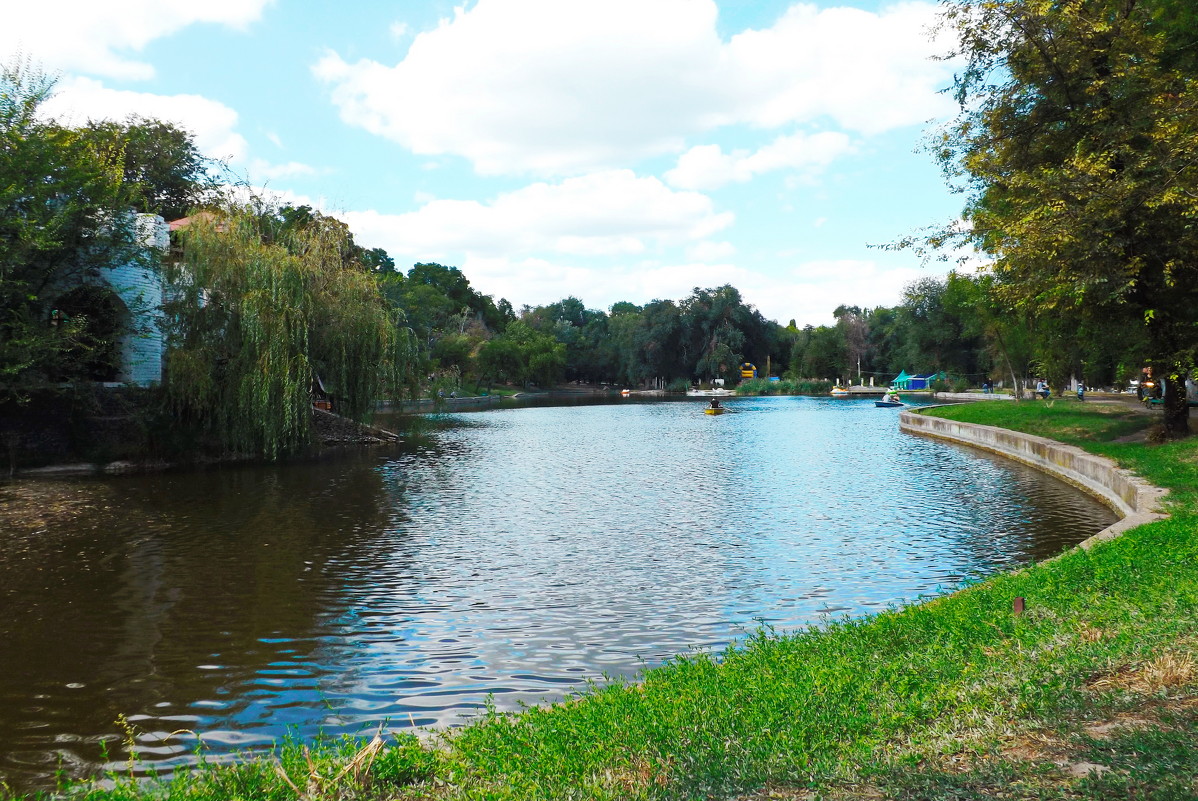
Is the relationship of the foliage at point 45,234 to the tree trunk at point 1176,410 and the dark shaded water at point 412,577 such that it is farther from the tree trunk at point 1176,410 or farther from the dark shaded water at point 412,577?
the tree trunk at point 1176,410

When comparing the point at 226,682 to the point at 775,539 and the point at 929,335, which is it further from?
the point at 929,335

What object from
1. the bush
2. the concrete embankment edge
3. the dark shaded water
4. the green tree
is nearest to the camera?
the dark shaded water

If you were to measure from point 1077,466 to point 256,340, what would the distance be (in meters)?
21.3

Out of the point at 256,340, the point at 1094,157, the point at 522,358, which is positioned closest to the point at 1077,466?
the point at 1094,157

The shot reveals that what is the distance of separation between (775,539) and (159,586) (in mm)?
9147

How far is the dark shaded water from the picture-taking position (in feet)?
23.7

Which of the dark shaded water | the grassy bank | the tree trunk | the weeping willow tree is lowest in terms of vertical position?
the dark shaded water

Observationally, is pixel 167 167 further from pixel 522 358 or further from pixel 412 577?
pixel 522 358

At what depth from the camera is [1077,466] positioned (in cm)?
1916

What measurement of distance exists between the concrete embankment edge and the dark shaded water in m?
0.63

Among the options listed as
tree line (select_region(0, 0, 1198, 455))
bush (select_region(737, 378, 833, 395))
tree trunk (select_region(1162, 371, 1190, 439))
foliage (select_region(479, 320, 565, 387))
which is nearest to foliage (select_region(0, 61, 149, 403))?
tree line (select_region(0, 0, 1198, 455))

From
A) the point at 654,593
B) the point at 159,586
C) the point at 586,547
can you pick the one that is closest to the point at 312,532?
the point at 159,586

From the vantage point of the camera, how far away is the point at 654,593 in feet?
34.6

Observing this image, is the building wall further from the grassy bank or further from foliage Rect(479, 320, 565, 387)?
foliage Rect(479, 320, 565, 387)
